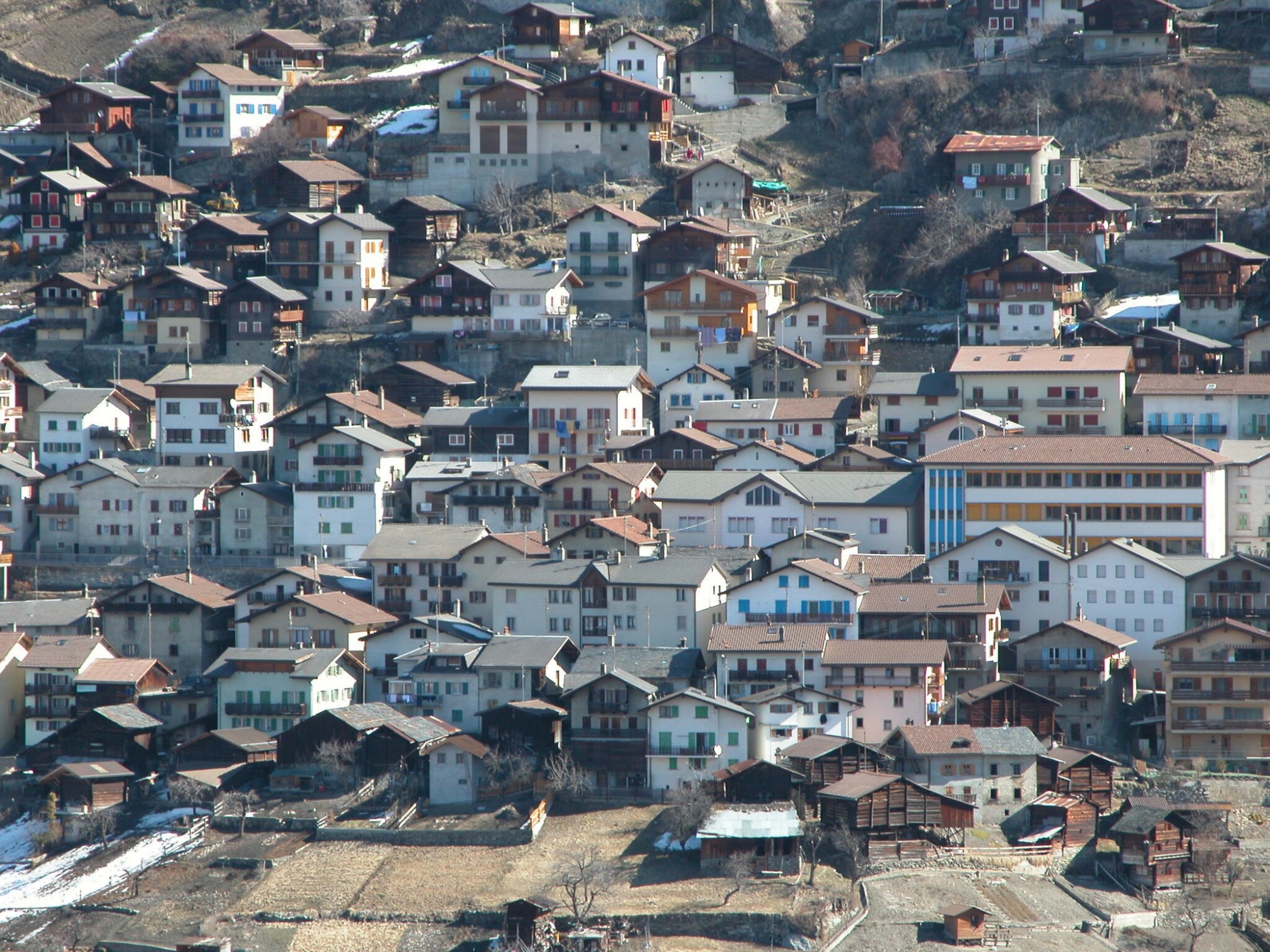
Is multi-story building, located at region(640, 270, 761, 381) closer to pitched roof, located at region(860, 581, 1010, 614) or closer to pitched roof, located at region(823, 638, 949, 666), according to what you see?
pitched roof, located at region(860, 581, 1010, 614)

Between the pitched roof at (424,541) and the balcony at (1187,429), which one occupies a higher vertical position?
the balcony at (1187,429)

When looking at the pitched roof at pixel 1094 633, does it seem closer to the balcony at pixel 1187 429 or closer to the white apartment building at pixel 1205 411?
the balcony at pixel 1187 429

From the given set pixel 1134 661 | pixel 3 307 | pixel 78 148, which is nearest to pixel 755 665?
pixel 1134 661

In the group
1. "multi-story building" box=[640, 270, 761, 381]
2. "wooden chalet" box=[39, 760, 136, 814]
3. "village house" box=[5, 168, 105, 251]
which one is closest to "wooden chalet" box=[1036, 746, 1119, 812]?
"wooden chalet" box=[39, 760, 136, 814]

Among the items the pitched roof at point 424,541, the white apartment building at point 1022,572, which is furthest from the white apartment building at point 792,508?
the pitched roof at point 424,541

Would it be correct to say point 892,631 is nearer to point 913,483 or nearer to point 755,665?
point 755,665

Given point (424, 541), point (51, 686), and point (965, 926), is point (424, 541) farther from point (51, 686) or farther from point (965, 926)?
point (965, 926)
